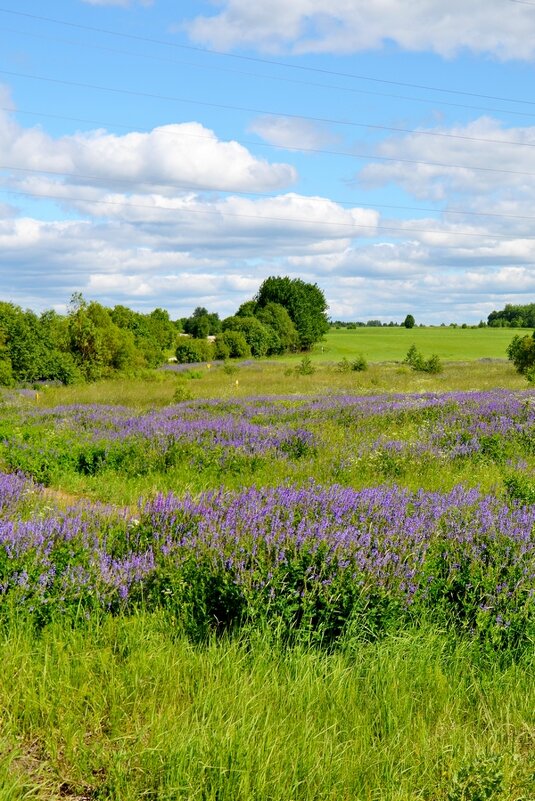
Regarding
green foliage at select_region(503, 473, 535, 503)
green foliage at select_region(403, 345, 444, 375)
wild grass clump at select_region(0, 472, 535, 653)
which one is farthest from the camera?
green foliage at select_region(403, 345, 444, 375)

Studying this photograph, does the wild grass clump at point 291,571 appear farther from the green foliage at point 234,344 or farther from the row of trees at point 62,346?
the green foliage at point 234,344

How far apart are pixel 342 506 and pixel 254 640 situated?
1.99m

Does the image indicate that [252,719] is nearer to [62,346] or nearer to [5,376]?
[5,376]

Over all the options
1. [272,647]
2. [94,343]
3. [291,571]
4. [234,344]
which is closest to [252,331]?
[234,344]

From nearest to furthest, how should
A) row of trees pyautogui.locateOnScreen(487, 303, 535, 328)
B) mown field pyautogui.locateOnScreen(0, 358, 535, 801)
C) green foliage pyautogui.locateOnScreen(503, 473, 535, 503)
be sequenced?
1. mown field pyautogui.locateOnScreen(0, 358, 535, 801)
2. green foliage pyautogui.locateOnScreen(503, 473, 535, 503)
3. row of trees pyautogui.locateOnScreen(487, 303, 535, 328)

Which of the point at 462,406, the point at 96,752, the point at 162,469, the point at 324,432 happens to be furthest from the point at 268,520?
the point at 462,406

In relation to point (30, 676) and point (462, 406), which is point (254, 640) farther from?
point (462, 406)

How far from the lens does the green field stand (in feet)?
257

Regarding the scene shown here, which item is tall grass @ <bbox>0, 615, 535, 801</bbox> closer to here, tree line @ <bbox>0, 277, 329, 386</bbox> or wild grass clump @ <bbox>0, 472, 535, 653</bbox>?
wild grass clump @ <bbox>0, 472, 535, 653</bbox>

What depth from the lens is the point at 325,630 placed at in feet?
12.9

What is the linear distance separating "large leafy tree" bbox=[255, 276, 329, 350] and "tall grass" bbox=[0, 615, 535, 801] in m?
85.7

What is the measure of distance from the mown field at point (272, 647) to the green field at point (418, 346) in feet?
220

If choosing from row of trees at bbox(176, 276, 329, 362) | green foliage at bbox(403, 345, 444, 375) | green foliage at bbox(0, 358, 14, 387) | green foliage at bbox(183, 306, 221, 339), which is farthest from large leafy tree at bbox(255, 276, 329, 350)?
green foliage at bbox(0, 358, 14, 387)

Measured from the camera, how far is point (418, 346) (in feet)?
302
